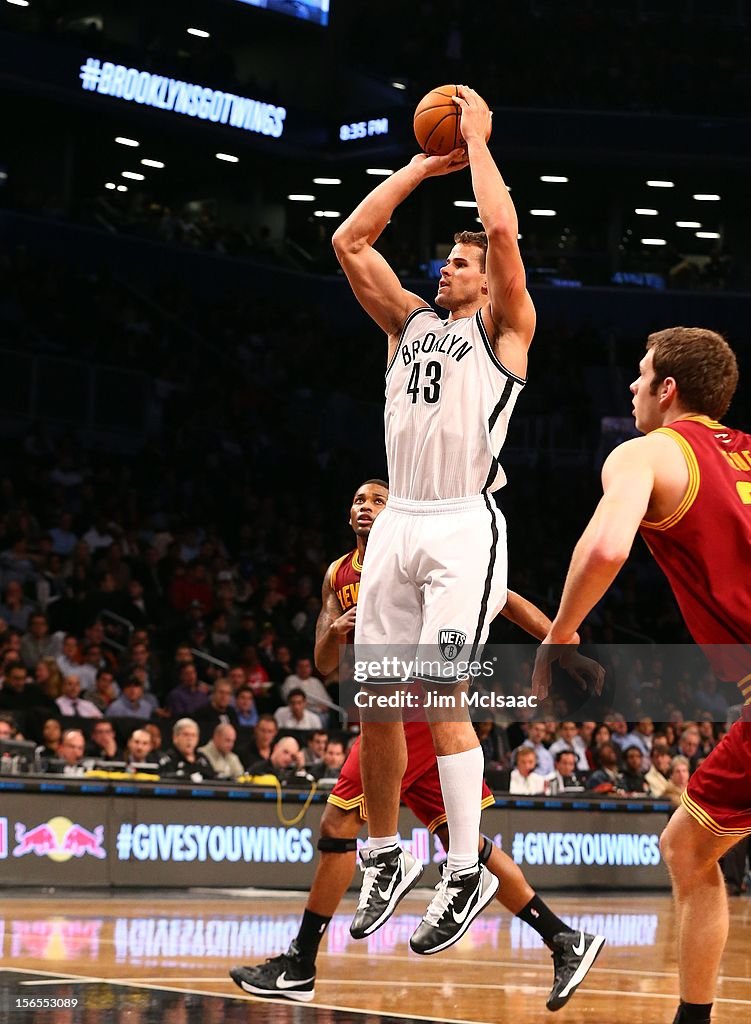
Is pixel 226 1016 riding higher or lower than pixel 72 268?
lower

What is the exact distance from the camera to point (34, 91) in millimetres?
27312

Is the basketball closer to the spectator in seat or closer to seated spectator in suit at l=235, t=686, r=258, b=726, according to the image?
seated spectator in suit at l=235, t=686, r=258, b=726

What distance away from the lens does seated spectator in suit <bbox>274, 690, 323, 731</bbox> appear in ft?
54.2

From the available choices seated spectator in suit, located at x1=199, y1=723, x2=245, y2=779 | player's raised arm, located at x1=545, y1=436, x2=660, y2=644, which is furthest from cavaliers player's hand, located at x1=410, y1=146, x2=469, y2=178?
seated spectator in suit, located at x1=199, y1=723, x2=245, y2=779

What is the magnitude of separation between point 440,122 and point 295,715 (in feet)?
36.6

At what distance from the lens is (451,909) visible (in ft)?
19.3

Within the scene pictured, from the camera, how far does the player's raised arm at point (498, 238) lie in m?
5.88

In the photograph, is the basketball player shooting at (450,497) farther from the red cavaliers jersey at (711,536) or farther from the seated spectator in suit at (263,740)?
the seated spectator in suit at (263,740)

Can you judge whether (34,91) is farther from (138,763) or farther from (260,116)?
(138,763)

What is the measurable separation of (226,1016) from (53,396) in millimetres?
16899

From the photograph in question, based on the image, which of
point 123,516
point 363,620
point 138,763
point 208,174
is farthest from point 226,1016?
point 208,174

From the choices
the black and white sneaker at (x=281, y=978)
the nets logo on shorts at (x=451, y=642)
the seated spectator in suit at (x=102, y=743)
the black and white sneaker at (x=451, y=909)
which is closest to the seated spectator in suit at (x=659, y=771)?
the seated spectator in suit at (x=102, y=743)

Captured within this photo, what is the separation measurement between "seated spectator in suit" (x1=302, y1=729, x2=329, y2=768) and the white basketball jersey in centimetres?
997

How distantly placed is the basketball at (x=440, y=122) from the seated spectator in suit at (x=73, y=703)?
10.0m
